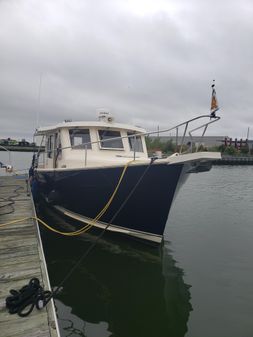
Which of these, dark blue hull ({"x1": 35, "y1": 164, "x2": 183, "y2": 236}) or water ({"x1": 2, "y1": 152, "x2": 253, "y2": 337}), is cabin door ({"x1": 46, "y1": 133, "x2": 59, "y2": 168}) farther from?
water ({"x1": 2, "y1": 152, "x2": 253, "y2": 337})

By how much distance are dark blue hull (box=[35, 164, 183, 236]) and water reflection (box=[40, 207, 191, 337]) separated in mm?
718

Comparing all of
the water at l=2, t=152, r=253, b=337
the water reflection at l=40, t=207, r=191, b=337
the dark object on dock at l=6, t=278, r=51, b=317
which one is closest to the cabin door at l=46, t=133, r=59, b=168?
the water at l=2, t=152, r=253, b=337

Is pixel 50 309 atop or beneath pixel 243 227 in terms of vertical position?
atop

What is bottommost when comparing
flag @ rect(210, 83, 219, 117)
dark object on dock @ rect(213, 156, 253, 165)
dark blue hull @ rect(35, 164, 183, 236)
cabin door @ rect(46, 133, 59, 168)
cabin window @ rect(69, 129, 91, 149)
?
dark object on dock @ rect(213, 156, 253, 165)

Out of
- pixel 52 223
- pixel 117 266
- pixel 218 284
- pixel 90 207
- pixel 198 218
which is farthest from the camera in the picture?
pixel 198 218

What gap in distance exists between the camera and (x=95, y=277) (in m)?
6.29

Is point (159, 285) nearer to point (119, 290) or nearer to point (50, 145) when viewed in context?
point (119, 290)

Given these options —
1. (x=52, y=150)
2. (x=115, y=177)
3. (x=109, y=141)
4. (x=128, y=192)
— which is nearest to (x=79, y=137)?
(x=109, y=141)

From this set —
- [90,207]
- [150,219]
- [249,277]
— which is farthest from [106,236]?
[249,277]

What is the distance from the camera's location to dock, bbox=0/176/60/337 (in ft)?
10.4

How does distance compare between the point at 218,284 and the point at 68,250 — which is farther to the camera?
the point at 68,250

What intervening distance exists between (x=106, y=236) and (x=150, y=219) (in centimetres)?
156

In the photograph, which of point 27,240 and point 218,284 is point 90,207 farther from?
point 218,284

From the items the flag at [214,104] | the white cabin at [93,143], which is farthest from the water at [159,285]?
the flag at [214,104]
